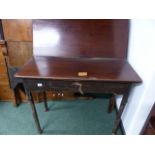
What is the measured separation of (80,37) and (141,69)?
61cm

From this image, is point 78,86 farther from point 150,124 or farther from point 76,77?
point 150,124

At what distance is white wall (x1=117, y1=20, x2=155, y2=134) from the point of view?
3.38 ft

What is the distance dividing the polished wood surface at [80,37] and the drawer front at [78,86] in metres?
0.38

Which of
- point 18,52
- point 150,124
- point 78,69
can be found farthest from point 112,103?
point 18,52

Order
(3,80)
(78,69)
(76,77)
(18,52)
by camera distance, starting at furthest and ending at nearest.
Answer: (3,80), (18,52), (78,69), (76,77)

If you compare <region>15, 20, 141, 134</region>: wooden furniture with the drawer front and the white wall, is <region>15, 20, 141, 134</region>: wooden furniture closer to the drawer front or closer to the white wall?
the white wall

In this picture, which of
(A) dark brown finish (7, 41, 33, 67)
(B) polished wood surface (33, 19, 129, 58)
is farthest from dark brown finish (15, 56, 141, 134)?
(A) dark brown finish (7, 41, 33, 67)

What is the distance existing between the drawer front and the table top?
5 cm

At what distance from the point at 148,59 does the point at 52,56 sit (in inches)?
32.0

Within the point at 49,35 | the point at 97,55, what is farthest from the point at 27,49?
the point at 97,55

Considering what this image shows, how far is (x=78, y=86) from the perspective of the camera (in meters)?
1.09

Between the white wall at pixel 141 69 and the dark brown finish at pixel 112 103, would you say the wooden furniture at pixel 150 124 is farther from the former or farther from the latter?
the dark brown finish at pixel 112 103

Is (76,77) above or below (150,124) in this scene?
above
